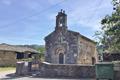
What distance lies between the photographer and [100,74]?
20344 millimetres

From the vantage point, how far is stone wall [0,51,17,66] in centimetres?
4391

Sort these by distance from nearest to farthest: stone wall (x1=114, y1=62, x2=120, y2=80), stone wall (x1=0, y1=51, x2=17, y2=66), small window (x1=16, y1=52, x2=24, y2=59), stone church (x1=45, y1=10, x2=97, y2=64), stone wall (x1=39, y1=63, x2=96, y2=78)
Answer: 1. stone wall (x1=114, y1=62, x2=120, y2=80)
2. stone wall (x1=39, y1=63, x2=96, y2=78)
3. stone church (x1=45, y1=10, x2=97, y2=64)
4. stone wall (x1=0, y1=51, x2=17, y2=66)
5. small window (x1=16, y1=52, x2=24, y2=59)

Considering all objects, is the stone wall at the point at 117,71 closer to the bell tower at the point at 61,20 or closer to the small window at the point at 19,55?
the bell tower at the point at 61,20

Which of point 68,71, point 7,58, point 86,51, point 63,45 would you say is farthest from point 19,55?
point 68,71

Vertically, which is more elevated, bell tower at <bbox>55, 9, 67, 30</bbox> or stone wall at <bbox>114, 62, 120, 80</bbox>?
bell tower at <bbox>55, 9, 67, 30</bbox>

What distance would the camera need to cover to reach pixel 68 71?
2450 cm

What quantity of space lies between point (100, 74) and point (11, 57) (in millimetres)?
28520

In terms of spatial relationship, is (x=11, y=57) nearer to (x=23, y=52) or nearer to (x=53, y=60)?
(x=23, y=52)

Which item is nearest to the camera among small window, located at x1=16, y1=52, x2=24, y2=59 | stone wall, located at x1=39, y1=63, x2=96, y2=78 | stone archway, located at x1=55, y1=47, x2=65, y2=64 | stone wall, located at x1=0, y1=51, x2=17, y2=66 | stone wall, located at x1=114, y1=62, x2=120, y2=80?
stone wall, located at x1=114, y1=62, x2=120, y2=80

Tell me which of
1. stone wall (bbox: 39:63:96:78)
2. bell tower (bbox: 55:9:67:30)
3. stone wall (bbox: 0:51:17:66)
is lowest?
stone wall (bbox: 39:63:96:78)

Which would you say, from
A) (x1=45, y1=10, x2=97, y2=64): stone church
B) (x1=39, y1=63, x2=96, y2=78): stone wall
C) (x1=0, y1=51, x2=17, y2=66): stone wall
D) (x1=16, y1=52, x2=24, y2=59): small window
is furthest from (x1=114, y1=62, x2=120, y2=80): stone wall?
(x1=16, y1=52, x2=24, y2=59): small window

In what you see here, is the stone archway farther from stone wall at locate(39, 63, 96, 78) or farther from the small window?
the small window

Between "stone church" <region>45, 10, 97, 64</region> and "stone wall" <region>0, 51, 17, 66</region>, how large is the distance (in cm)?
1128

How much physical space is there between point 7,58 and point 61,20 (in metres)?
15.0
